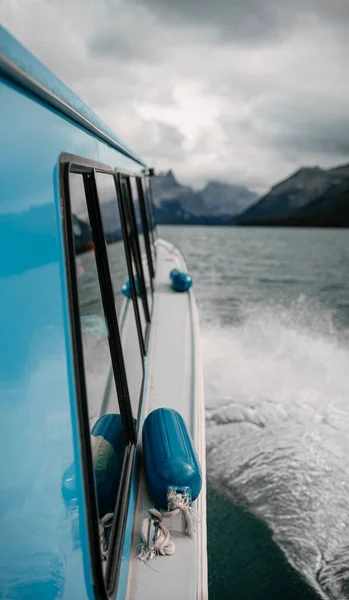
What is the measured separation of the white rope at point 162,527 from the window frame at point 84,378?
0.61 feet

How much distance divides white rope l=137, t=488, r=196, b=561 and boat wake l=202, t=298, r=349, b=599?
4.37 feet

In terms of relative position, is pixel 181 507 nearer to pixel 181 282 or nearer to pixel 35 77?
pixel 35 77

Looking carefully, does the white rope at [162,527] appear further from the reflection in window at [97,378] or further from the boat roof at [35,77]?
the boat roof at [35,77]

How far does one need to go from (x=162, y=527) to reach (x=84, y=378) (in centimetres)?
107

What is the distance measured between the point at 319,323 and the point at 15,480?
8995mm

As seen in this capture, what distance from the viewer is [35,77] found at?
955 mm

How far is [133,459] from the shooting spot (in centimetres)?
203

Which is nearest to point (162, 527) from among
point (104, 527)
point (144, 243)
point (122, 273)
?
point (104, 527)

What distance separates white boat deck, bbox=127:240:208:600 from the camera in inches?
65.6

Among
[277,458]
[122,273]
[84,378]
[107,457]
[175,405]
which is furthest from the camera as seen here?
[277,458]

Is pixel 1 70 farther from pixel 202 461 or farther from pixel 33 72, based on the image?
pixel 202 461

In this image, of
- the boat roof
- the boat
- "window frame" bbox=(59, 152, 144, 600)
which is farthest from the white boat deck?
the boat roof

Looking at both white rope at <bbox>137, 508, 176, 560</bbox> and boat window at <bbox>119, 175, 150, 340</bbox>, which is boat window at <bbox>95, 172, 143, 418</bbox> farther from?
white rope at <bbox>137, 508, 176, 560</bbox>

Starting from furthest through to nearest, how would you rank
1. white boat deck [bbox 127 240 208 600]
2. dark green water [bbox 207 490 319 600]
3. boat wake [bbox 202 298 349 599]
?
boat wake [bbox 202 298 349 599]
dark green water [bbox 207 490 319 600]
white boat deck [bbox 127 240 208 600]
